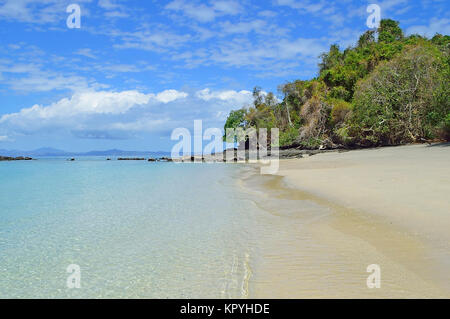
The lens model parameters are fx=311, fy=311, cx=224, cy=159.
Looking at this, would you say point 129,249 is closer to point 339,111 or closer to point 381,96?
point 381,96

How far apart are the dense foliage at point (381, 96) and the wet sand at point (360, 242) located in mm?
14558

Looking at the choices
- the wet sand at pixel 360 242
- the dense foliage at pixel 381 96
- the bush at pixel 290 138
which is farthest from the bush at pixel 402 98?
the wet sand at pixel 360 242

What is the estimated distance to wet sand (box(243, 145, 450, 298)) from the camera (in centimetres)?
359

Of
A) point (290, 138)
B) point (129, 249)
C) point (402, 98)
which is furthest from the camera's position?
point (290, 138)

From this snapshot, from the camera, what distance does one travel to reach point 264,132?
54.1m

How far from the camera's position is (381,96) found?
1035 inches

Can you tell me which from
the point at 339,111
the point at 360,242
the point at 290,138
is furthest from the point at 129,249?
the point at 290,138

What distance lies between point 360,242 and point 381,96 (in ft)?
81.3

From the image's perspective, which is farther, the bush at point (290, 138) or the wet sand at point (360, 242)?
the bush at point (290, 138)

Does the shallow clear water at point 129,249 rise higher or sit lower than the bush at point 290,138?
lower

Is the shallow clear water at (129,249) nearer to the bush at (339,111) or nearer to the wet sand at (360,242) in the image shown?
the wet sand at (360,242)

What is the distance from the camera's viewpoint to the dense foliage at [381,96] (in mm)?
23312

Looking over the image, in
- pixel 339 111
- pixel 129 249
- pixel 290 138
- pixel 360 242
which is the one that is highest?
pixel 339 111
